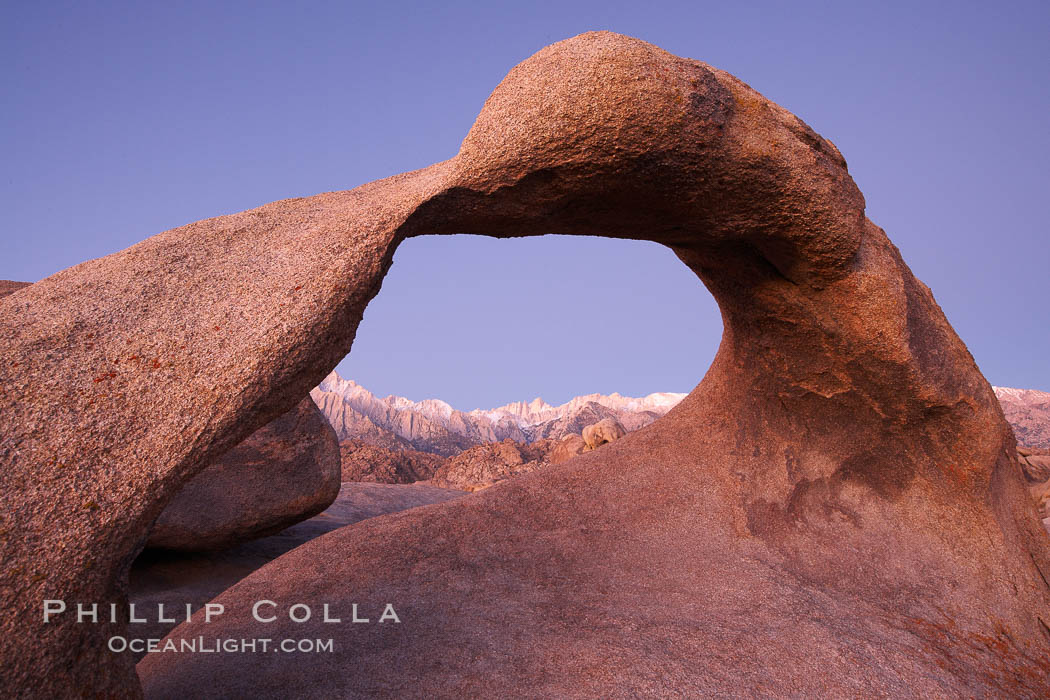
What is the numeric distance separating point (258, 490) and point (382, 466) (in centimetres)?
698

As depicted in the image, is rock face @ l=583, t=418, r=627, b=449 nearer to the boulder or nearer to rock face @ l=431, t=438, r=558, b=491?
the boulder

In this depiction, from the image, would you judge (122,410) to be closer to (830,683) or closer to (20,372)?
(20,372)

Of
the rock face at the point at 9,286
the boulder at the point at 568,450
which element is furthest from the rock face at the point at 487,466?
the rock face at the point at 9,286

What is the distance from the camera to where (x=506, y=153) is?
2932 mm

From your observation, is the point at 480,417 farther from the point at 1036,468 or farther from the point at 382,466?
the point at 1036,468

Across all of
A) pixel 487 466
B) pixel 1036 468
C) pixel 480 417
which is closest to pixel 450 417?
pixel 480 417

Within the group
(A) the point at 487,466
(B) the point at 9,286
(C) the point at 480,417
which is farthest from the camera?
(C) the point at 480,417

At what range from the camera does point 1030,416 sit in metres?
24.3

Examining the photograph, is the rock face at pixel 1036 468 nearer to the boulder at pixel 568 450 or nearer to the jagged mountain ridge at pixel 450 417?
the boulder at pixel 568 450

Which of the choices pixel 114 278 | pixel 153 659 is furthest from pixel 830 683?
pixel 114 278

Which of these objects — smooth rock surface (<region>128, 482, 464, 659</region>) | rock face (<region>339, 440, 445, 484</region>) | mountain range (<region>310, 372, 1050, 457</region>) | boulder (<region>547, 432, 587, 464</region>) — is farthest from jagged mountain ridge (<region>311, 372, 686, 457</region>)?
smooth rock surface (<region>128, 482, 464, 659</region>)

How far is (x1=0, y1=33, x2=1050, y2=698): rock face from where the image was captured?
2.17 meters

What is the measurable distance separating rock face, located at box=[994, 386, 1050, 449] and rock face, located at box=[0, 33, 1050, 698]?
21.2 meters

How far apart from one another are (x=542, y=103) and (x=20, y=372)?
2.24 meters
